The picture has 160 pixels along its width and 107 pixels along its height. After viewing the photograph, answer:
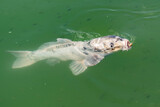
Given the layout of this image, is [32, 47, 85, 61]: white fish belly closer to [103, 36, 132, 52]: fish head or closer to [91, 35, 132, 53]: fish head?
[91, 35, 132, 53]: fish head

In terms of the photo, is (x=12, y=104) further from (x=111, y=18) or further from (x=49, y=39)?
(x=111, y=18)

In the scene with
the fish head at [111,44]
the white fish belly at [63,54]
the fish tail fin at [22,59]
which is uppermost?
the fish head at [111,44]

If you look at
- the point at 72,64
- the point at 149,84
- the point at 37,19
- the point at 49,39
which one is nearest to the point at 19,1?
the point at 37,19

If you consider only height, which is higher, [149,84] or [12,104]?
[149,84]

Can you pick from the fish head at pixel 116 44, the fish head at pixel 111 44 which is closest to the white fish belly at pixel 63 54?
the fish head at pixel 111 44

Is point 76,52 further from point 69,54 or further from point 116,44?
point 116,44

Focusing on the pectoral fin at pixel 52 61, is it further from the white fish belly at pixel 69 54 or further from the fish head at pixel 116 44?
the fish head at pixel 116 44
